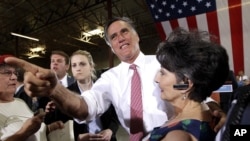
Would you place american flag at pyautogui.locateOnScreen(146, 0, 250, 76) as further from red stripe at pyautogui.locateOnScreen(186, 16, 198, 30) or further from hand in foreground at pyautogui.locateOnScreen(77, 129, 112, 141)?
hand in foreground at pyautogui.locateOnScreen(77, 129, 112, 141)

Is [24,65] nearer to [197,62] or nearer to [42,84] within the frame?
[42,84]

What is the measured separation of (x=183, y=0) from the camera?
346 cm

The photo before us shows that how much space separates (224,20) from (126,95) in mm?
2273

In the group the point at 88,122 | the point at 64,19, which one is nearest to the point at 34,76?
the point at 88,122

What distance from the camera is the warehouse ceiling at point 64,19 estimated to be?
27.8ft

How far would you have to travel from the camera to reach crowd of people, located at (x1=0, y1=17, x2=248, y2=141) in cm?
89

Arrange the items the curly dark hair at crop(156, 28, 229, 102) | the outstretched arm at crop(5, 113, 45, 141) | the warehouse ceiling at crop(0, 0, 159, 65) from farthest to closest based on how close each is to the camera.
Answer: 1. the warehouse ceiling at crop(0, 0, 159, 65)
2. the outstretched arm at crop(5, 113, 45, 141)
3. the curly dark hair at crop(156, 28, 229, 102)

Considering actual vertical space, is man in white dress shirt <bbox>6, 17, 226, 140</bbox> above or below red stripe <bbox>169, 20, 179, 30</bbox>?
below

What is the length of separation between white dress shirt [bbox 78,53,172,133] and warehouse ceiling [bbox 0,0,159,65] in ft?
19.8

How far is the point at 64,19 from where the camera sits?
32.3 feet

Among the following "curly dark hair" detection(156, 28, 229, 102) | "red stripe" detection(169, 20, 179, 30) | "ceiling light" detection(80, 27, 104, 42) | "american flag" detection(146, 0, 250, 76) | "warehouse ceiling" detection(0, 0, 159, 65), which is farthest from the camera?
"ceiling light" detection(80, 27, 104, 42)

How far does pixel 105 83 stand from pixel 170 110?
1.32 feet

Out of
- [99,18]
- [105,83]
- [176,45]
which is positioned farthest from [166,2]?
[99,18]

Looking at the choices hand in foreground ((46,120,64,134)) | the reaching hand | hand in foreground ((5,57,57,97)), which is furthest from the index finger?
hand in foreground ((46,120,64,134))
